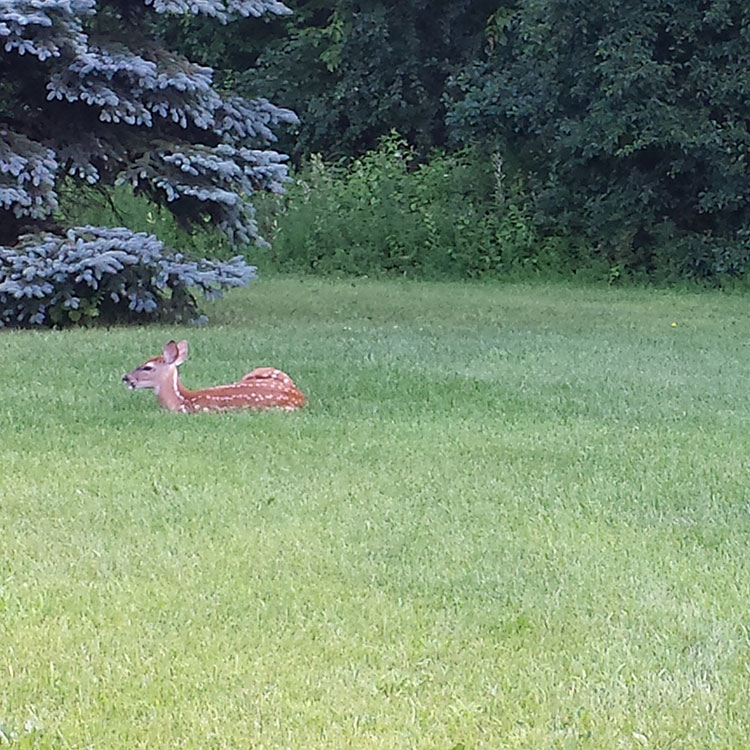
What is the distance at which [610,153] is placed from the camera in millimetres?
18609

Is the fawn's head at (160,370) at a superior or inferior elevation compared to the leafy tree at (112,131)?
inferior

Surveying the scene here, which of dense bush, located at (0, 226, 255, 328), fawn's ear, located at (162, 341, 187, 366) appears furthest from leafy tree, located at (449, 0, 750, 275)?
fawn's ear, located at (162, 341, 187, 366)

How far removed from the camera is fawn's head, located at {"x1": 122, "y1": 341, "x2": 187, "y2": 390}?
7.50 meters

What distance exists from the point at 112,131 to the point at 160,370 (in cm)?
603

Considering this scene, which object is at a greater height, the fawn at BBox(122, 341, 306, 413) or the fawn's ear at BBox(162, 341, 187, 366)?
the fawn's ear at BBox(162, 341, 187, 366)

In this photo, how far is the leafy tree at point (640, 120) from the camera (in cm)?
1814

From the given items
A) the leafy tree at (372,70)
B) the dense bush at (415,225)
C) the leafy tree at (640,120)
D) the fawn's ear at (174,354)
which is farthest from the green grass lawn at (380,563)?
the leafy tree at (372,70)

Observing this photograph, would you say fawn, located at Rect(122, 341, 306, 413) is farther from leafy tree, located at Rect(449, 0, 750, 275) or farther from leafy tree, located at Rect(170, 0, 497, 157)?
leafy tree, located at Rect(170, 0, 497, 157)

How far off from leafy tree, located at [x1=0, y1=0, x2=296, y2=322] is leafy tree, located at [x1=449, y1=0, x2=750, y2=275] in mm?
6430

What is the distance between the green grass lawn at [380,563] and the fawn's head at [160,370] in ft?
0.43

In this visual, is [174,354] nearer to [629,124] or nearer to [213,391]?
[213,391]

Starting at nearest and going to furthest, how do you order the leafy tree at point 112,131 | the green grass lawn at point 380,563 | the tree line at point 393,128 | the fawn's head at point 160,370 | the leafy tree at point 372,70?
the green grass lawn at point 380,563, the fawn's head at point 160,370, the leafy tree at point 112,131, the tree line at point 393,128, the leafy tree at point 372,70

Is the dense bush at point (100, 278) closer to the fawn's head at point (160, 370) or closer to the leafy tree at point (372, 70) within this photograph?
the fawn's head at point (160, 370)

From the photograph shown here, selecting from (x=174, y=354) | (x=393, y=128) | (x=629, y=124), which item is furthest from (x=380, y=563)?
(x=393, y=128)
